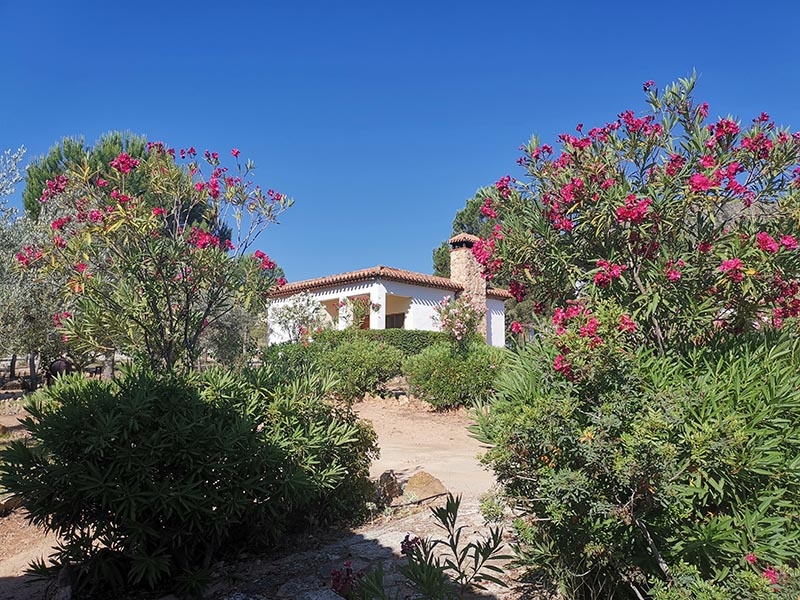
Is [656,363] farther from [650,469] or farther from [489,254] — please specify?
[489,254]

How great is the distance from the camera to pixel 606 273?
11.9 feet

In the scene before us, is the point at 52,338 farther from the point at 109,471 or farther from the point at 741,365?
the point at 741,365

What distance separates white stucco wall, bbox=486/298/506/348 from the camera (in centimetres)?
2662

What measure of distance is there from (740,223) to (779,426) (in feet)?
4.44

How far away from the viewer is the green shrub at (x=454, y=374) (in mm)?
13039

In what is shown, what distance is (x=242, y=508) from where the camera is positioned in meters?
4.03

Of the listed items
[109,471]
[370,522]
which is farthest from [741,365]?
[109,471]

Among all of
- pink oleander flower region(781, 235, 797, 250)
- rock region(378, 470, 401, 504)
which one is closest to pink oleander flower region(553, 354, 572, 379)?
pink oleander flower region(781, 235, 797, 250)

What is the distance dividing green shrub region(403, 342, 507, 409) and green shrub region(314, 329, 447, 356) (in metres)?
4.82

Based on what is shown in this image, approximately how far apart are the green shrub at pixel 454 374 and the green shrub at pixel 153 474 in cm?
873

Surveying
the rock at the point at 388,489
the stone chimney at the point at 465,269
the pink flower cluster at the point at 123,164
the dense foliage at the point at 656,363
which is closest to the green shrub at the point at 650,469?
the dense foliage at the point at 656,363

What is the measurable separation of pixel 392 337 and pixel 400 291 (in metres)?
3.69

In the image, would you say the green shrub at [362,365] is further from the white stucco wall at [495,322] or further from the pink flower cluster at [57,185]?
the white stucco wall at [495,322]

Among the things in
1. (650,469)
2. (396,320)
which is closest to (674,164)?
(650,469)
